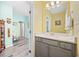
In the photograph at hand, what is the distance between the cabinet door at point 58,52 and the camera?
1.97 meters

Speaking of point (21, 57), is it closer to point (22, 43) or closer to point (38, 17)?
point (22, 43)

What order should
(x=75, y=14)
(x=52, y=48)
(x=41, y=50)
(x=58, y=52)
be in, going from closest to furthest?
(x=75, y=14), (x=58, y=52), (x=52, y=48), (x=41, y=50)

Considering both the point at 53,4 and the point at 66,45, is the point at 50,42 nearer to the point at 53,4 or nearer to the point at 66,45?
the point at 66,45

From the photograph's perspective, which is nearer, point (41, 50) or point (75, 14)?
point (75, 14)

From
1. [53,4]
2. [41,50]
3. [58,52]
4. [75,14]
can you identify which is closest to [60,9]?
[53,4]

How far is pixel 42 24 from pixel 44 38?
30 cm

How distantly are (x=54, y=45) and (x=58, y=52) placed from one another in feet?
0.49

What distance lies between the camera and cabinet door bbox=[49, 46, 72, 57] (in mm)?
1966

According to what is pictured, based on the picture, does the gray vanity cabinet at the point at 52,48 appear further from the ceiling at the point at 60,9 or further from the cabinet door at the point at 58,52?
the ceiling at the point at 60,9

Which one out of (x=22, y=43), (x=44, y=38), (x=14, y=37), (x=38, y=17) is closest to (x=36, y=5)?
(x=38, y=17)

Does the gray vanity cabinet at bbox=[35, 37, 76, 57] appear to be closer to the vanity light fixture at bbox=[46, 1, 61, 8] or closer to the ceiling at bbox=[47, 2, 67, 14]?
the ceiling at bbox=[47, 2, 67, 14]

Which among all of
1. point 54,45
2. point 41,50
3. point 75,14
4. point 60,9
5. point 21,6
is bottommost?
point 41,50

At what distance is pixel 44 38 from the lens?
239 cm

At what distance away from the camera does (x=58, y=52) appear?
2131 millimetres
